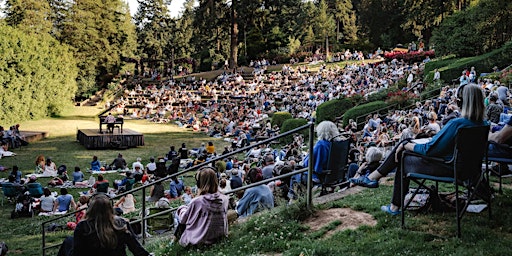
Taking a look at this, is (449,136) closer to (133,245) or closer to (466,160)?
(466,160)

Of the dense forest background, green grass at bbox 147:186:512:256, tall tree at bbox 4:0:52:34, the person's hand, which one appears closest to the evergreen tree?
the dense forest background

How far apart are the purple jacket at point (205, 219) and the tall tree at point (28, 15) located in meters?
36.9

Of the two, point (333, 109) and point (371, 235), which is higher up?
point (333, 109)

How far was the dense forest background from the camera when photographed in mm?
28516

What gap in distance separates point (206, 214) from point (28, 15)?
1507 inches

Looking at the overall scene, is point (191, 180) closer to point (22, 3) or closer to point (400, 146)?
point (400, 146)

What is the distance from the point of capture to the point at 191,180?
50.3 ft

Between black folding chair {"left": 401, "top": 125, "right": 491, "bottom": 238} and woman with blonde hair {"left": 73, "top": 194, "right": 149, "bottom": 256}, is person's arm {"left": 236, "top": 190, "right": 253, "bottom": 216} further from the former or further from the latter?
woman with blonde hair {"left": 73, "top": 194, "right": 149, "bottom": 256}

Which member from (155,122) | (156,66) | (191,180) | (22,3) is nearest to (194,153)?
(191,180)

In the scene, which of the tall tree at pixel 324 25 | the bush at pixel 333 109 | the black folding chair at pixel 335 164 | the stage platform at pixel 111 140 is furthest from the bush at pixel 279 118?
the tall tree at pixel 324 25

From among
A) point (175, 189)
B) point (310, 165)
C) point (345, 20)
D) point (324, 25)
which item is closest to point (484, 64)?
point (175, 189)

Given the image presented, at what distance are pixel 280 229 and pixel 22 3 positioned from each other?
38.9 metres

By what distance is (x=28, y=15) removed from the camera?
37.4 meters

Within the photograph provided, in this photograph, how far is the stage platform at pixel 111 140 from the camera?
2144 cm
